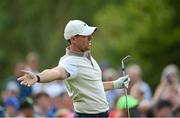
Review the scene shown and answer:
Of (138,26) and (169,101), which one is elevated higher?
(169,101)

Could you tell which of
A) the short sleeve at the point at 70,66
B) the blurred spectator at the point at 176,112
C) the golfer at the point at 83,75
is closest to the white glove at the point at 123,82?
the golfer at the point at 83,75

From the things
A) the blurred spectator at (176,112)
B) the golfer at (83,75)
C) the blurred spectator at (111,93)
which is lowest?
the blurred spectator at (111,93)

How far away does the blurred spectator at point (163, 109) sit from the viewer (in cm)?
1662

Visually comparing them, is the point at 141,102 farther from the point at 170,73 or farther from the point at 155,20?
the point at 155,20

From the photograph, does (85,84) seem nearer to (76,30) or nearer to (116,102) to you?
(76,30)

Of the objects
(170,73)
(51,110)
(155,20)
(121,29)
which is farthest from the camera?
(121,29)

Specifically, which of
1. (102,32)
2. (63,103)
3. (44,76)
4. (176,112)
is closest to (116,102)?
(176,112)

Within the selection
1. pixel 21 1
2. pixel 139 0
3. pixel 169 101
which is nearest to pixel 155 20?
pixel 139 0

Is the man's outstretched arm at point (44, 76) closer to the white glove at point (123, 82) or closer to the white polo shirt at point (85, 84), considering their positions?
the white polo shirt at point (85, 84)

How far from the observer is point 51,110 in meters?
17.0

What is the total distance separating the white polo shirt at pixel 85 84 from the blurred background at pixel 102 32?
36.6ft

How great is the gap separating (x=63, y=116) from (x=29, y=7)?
81.6ft

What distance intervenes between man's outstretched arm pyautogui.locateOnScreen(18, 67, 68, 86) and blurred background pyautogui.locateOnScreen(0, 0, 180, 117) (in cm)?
1178

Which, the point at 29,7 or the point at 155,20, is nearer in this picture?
the point at 155,20
